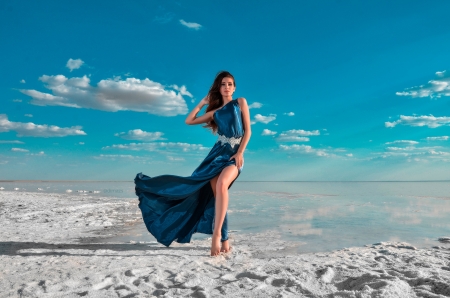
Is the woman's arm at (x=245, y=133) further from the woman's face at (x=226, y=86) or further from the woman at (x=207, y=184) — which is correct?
the woman's face at (x=226, y=86)

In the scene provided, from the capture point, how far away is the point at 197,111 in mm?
4746

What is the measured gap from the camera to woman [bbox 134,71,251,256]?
4.29 m

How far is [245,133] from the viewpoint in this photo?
14.4 ft

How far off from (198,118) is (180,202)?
44.2 inches

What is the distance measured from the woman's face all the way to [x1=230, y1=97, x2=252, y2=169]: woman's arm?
22cm

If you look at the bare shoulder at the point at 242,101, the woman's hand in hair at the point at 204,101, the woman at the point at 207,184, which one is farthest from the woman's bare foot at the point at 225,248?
the woman's hand in hair at the point at 204,101

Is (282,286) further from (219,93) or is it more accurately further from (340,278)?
(219,93)

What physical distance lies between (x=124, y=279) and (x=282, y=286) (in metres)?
1.27

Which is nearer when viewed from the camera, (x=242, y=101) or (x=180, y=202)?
(x=242, y=101)

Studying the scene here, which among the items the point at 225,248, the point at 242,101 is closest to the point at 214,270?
the point at 225,248

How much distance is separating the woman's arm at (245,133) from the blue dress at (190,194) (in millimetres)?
50

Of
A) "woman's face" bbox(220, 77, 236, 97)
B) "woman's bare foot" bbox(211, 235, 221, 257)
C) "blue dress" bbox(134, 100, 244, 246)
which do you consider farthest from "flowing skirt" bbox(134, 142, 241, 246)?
"woman's face" bbox(220, 77, 236, 97)

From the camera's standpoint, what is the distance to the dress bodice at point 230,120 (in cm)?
434

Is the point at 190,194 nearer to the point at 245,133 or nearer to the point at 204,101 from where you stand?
the point at 245,133
